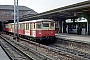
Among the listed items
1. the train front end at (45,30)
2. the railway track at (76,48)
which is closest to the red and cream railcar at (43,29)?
the train front end at (45,30)

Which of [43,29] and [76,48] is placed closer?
[76,48]

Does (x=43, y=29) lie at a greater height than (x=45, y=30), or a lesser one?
greater

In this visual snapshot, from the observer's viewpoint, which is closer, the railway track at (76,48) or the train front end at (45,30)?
the railway track at (76,48)

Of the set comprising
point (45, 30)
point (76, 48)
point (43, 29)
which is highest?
point (43, 29)

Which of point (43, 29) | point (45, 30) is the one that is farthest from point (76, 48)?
A: point (43, 29)

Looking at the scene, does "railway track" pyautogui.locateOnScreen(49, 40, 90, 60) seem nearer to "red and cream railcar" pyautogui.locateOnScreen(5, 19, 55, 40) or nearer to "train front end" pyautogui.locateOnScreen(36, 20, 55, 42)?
"train front end" pyautogui.locateOnScreen(36, 20, 55, 42)

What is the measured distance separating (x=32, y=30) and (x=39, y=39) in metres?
1.81

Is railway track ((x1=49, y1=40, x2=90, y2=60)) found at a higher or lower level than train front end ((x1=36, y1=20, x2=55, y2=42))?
A: lower

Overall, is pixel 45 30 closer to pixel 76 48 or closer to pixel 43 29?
pixel 43 29

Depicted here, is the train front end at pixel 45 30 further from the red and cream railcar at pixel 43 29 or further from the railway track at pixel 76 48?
the railway track at pixel 76 48

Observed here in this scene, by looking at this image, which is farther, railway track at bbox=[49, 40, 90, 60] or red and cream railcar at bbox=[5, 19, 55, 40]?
A: red and cream railcar at bbox=[5, 19, 55, 40]

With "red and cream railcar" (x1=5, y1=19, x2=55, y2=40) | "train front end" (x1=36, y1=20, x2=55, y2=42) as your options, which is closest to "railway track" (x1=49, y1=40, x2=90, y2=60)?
"train front end" (x1=36, y1=20, x2=55, y2=42)

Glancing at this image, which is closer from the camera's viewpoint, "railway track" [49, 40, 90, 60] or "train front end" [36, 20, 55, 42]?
"railway track" [49, 40, 90, 60]

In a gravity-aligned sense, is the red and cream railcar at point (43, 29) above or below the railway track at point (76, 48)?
above
